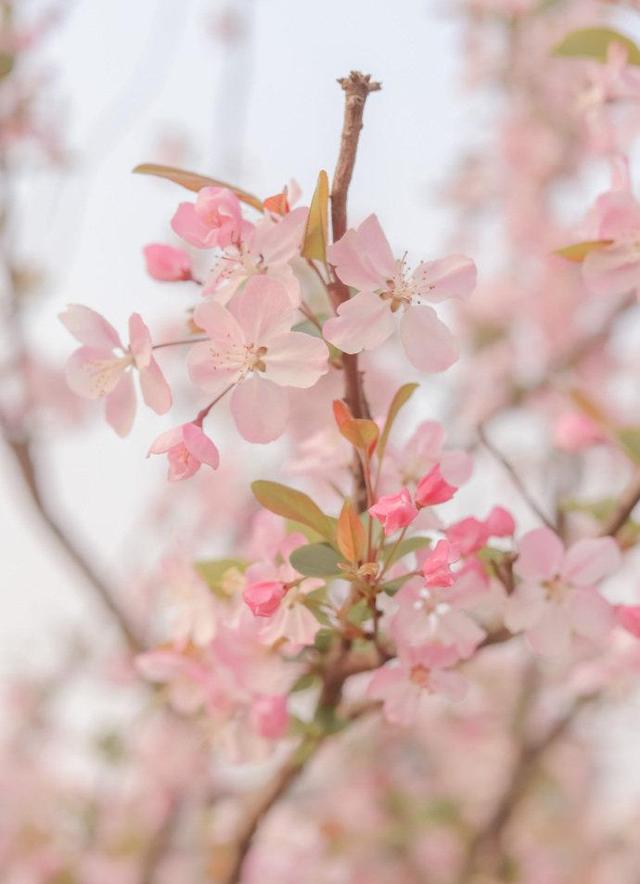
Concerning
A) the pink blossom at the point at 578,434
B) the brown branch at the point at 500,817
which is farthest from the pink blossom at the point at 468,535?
the brown branch at the point at 500,817

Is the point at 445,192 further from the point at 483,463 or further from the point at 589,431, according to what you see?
the point at 589,431

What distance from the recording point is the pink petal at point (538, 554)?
1.70ft

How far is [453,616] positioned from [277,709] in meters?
0.16

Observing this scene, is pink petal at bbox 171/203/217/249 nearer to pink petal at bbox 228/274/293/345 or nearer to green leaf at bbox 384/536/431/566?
pink petal at bbox 228/274/293/345

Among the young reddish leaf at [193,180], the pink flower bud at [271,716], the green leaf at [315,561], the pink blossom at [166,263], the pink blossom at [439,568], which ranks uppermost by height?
the young reddish leaf at [193,180]

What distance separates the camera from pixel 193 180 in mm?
492

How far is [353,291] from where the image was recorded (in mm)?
482

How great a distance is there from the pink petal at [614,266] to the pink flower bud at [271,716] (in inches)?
12.5

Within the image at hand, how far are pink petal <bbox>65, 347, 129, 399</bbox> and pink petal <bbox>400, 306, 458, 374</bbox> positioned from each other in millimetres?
150

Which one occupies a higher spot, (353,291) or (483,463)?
(353,291)

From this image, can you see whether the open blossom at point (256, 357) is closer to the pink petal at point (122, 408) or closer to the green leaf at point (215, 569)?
the pink petal at point (122, 408)

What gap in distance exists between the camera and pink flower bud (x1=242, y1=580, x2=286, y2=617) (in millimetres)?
466

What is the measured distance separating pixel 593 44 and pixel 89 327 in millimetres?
425

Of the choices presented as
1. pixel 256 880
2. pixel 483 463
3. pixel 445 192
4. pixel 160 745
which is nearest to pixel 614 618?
pixel 256 880
